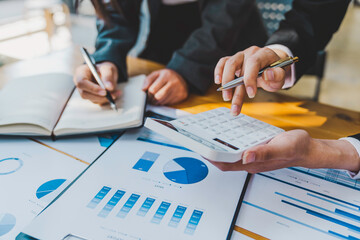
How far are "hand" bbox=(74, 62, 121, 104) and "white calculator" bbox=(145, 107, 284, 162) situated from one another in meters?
0.24

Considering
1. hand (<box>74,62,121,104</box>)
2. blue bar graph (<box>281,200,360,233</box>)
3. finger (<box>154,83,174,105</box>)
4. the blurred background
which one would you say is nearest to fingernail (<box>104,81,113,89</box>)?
hand (<box>74,62,121,104</box>)

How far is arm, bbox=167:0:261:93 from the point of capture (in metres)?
0.75

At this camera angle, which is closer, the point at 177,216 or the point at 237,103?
the point at 177,216

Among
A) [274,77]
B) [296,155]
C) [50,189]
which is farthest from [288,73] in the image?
[50,189]

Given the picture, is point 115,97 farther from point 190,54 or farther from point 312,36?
point 312,36

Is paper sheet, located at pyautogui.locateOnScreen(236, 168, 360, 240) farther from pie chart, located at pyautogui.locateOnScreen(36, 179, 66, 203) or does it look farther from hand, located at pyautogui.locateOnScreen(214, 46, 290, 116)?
pie chart, located at pyautogui.locateOnScreen(36, 179, 66, 203)

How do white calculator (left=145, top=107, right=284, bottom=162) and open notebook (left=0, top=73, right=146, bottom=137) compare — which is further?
open notebook (left=0, top=73, right=146, bottom=137)

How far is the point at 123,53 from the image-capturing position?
0.84 m

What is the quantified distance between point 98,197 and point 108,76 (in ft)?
1.19

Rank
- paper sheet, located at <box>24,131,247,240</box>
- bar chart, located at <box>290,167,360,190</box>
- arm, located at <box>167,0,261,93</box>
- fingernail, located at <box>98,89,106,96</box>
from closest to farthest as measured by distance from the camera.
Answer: paper sheet, located at <box>24,131,247,240</box> < bar chart, located at <box>290,167,360,190</box> < fingernail, located at <box>98,89,106,96</box> < arm, located at <box>167,0,261,93</box>

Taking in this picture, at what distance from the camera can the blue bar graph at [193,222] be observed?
363 mm

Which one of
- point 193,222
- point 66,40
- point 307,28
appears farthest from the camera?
point 66,40

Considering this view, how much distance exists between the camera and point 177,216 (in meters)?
0.38

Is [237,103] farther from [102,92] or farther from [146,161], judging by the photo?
[102,92]
